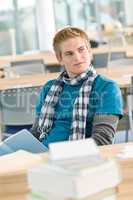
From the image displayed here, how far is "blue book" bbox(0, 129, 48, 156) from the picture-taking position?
1932 mm

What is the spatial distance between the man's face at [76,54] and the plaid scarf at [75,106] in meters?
0.03

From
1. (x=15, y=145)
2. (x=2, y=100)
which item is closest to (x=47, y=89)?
(x=15, y=145)

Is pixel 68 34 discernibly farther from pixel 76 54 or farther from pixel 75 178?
pixel 75 178

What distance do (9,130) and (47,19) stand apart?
5.10m

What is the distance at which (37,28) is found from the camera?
29.6 feet

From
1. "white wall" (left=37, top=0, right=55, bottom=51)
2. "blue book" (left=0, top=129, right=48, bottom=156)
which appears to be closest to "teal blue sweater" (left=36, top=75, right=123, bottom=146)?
"blue book" (left=0, top=129, right=48, bottom=156)

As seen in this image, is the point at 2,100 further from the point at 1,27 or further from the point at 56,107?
the point at 1,27

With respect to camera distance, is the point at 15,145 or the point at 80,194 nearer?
the point at 80,194

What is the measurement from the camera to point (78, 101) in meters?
2.29

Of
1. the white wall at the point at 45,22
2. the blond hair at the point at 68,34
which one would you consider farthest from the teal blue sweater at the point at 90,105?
the white wall at the point at 45,22

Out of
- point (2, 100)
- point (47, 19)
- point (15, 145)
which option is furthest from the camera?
point (47, 19)

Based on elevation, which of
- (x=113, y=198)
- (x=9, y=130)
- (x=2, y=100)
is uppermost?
(x=113, y=198)

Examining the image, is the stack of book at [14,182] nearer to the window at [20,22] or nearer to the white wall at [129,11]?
the window at [20,22]

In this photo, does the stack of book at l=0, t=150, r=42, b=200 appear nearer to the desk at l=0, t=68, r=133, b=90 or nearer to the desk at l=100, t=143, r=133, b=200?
the desk at l=100, t=143, r=133, b=200
